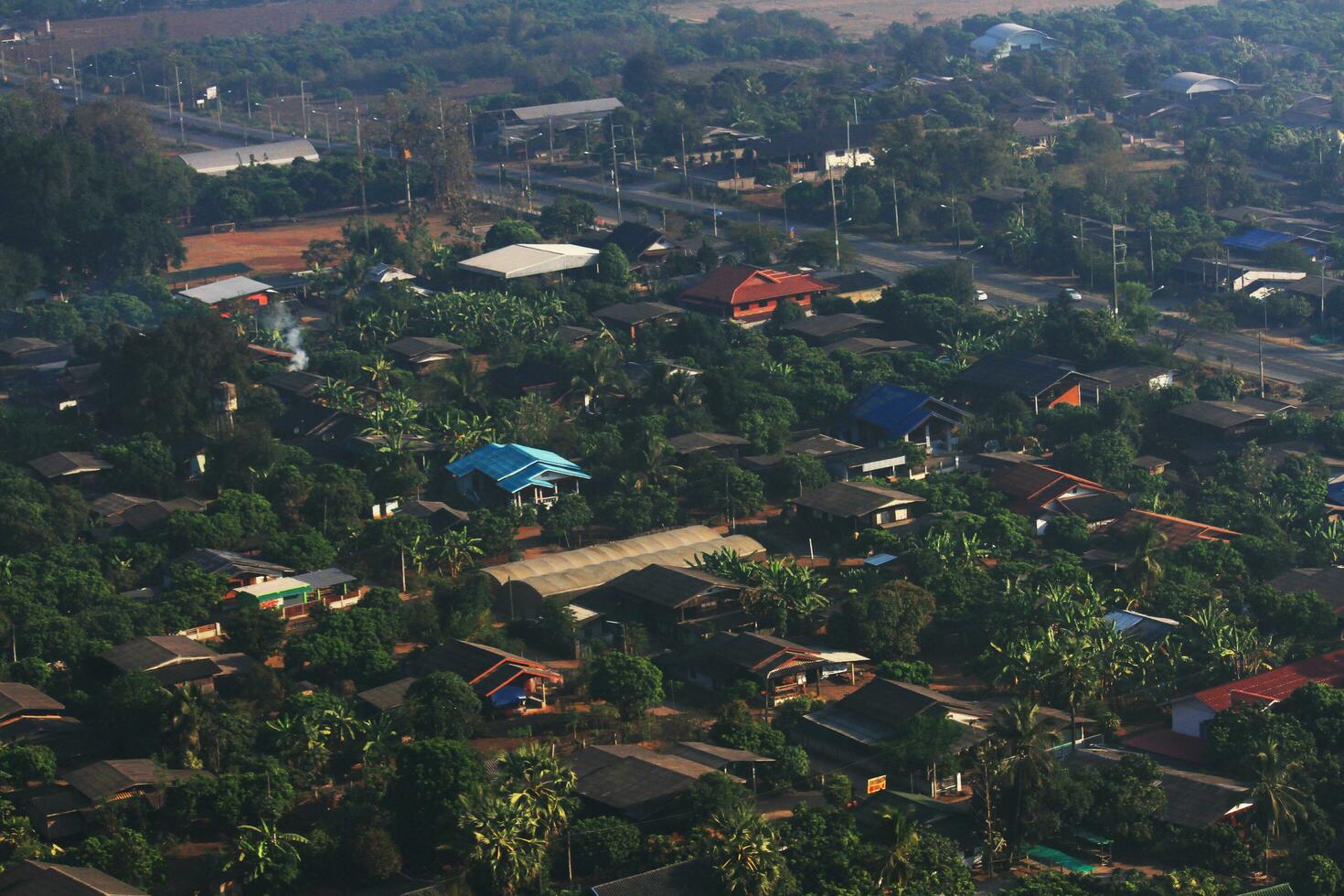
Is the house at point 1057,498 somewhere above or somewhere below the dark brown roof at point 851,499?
below

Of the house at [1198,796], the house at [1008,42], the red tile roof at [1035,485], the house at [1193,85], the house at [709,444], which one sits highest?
the house at [1008,42]

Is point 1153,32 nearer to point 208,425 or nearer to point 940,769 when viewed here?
point 208,425

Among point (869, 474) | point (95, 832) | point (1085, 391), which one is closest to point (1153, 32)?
point (1085, 391)

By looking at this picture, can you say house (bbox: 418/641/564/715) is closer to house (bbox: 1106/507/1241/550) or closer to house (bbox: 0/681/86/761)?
house (bbox: 0/681/86/761)

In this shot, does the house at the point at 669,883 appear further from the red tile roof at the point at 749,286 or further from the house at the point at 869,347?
the red tile roof at the point at 749,286

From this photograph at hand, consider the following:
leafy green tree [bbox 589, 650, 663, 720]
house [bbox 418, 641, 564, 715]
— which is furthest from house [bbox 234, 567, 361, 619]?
leafy green tree [bbox 589, 650, 663, 720]

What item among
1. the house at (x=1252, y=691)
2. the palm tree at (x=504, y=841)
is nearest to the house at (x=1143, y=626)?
the house at (x=1252, y=691)
